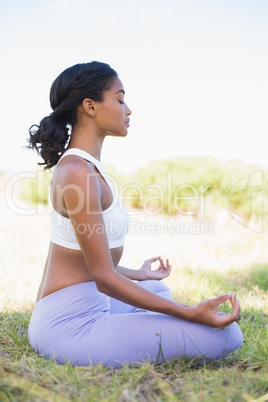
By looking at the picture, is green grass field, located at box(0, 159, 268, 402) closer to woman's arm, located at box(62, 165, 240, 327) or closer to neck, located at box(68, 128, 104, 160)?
woman's arm, located at box(62, 165, 240, 327)

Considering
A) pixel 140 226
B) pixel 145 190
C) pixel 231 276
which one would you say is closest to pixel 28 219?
pixel 140 226

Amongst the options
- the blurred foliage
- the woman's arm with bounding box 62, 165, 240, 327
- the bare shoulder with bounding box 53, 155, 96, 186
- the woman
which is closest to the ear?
the woman

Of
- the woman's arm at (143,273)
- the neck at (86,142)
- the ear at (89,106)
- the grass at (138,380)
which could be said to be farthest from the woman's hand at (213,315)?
the ear at (89,106)

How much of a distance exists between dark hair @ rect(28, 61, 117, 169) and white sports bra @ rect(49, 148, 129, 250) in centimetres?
20

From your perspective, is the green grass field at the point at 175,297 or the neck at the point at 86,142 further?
the neck at the point at 86,142

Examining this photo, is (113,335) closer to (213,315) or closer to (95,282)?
(95,282)

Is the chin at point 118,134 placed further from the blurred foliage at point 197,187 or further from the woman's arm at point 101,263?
the blurred foliage at point 197,187

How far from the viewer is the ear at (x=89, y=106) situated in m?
1.92

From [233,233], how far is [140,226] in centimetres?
153

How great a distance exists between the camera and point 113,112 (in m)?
A: 1.96

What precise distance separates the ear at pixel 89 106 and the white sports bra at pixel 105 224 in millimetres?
190

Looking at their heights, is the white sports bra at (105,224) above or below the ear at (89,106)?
below

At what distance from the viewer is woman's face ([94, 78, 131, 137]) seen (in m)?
1.95

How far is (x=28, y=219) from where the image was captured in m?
7.43
